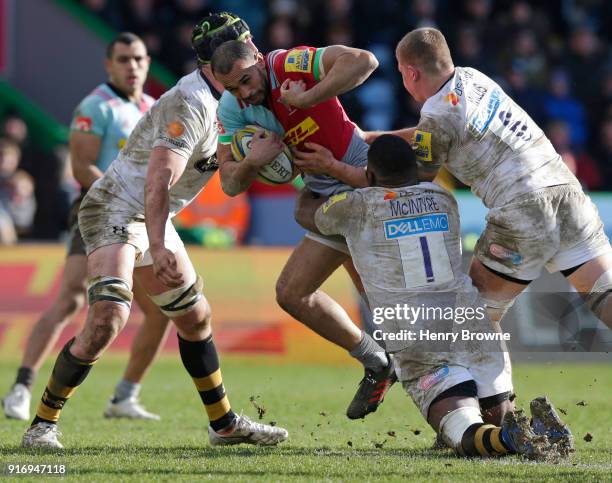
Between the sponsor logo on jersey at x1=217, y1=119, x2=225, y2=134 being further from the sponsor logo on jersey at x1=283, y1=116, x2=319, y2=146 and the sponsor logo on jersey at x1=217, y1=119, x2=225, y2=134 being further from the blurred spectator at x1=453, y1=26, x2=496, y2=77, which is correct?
the blurred spectator at x1=453, y1=26, x2=496, y2=77

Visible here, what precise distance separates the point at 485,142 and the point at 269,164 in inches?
49.6

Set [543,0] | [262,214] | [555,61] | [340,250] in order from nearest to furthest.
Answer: [340,250], [262,214], [555,61], [543,0]

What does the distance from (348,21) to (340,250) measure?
9943 mm

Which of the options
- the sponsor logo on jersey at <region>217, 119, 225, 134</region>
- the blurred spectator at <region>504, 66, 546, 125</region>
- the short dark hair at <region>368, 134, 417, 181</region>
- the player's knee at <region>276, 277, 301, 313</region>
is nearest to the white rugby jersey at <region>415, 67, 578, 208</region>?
the short dark hair at <region>368, 134, 417, 181</region>

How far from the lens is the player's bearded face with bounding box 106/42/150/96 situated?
29.9 ft

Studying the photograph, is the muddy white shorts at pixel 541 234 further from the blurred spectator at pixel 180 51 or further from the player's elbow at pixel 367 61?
the blurred spectator at pixel 180 51

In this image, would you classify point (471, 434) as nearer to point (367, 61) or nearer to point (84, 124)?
point (367, 61)

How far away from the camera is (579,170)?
53.2 ft

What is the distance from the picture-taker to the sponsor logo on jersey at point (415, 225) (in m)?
6.39

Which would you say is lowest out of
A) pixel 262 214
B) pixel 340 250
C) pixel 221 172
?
pixel 262 214

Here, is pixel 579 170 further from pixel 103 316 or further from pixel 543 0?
pixel 103 316

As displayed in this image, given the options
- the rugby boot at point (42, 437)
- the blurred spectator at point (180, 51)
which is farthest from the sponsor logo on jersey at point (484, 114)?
the blurred spectator at point (180, 51)

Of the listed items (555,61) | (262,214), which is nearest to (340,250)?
(262,214)

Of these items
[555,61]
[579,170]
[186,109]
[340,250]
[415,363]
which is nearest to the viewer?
[415,363]
